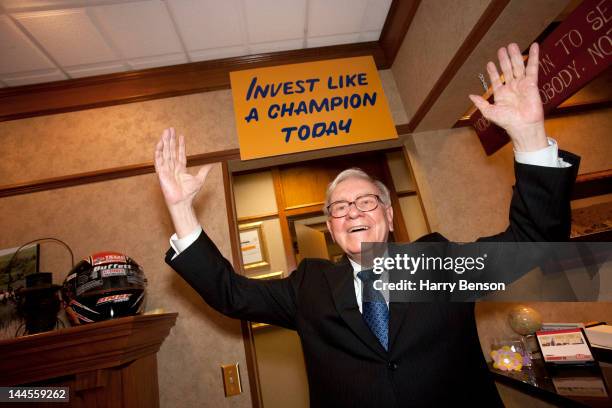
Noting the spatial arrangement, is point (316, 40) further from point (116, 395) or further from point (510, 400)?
point (510, 400)

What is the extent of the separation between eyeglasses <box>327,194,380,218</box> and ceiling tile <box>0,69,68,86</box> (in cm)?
225

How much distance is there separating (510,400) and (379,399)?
1549mm

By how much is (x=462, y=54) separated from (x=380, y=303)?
1389mm

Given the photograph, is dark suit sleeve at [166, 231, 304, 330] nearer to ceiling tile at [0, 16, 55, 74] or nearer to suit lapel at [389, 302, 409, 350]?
suit lapel at [389, 302, 409, 350]

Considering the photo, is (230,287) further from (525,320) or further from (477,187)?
(477,187)

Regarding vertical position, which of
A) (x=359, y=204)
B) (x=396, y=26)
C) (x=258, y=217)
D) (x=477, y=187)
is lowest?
(x=359, y=204)

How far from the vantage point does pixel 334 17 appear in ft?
7.33

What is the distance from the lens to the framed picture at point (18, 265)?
6.42 ft

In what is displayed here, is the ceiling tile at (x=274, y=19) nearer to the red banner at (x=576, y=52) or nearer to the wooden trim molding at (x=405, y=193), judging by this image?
the red banner at (x=576, y=52)

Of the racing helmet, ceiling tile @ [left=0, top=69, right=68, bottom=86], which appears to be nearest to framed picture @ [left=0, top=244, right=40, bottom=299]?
the racing helmet

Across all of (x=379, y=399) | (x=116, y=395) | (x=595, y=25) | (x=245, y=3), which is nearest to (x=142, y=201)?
(x=116, y=395)

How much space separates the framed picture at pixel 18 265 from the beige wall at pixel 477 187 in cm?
260

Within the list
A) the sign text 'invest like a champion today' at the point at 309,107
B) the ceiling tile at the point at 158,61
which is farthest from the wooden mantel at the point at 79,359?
the ceiling tile at the point at 158,61

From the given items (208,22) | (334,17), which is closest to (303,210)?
(334,17)
